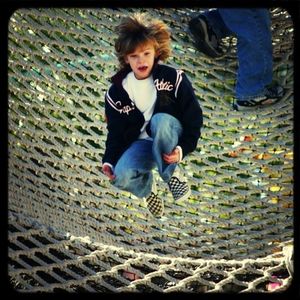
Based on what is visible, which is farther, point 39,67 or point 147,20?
point 39,67

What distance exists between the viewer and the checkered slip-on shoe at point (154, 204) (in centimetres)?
209

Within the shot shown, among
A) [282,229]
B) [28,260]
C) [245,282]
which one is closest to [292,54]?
[282,229]

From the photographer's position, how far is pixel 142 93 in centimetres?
200

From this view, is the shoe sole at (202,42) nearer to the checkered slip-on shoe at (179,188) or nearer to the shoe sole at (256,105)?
the shoe sole at (256,105)

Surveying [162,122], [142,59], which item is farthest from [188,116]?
[142,59]

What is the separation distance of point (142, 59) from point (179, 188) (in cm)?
35

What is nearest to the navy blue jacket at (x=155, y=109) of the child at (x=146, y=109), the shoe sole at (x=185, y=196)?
the child at (x=146, y=109)

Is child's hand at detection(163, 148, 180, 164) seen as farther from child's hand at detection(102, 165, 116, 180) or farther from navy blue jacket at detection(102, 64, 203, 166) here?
child's hand at detection(102, 165, 116, 180)

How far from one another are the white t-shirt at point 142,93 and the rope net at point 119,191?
0.31 ft

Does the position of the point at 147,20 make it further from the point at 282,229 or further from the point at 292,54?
the point at 282,229

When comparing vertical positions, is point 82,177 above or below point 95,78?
below

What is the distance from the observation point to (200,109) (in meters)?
2.09

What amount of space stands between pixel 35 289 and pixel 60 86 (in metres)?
0.52

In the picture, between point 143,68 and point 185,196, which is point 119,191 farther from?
point 143,68
